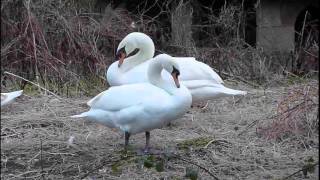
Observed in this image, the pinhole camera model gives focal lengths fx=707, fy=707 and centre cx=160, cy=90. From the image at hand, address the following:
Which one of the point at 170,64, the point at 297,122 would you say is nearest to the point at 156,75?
the point at 170,64

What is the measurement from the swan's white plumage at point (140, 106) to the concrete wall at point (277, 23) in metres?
A: 6.50

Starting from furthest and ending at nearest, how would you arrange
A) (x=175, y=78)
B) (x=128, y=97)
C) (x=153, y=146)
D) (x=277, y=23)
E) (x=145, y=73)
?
→ (x=277, y=23)
(x=145, y=73)
(x=153, y=146)
(x=175, y=78)
(x=128, y=97)

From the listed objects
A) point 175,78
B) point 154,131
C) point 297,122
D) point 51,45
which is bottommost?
point 154,131

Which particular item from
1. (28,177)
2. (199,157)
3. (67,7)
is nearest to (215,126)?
(199,157)

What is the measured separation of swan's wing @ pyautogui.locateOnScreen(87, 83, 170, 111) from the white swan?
113 centimetres

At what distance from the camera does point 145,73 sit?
22.2 feet

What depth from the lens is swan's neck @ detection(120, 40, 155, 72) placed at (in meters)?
7.10

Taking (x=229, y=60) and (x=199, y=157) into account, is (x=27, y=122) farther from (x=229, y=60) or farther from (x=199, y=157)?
(x=229, y=60)

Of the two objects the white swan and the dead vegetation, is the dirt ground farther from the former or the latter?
the white swan

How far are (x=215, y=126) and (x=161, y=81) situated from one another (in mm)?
1144

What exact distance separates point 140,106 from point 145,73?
1.53 meters

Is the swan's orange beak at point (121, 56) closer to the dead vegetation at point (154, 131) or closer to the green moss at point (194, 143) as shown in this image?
the dead vegetation at point (154, 131)

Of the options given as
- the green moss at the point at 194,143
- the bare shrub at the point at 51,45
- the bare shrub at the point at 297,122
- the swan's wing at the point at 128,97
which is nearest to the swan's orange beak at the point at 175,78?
the swan's wing at the point at 128,97

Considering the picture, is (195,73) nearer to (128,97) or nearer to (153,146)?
(153,146)
